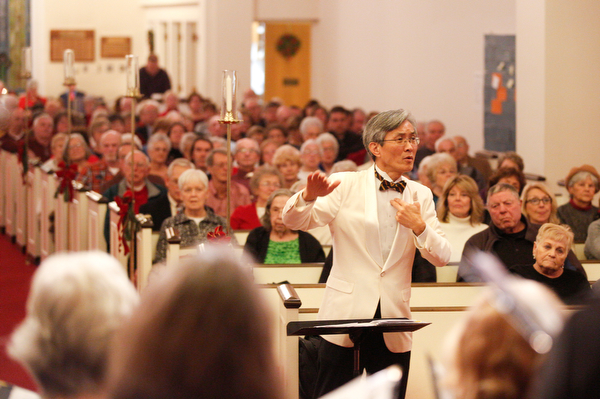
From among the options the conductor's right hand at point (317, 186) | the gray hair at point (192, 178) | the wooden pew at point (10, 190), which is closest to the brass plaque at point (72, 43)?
the wooden pew at point (10, 190)

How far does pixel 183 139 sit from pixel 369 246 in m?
5.81

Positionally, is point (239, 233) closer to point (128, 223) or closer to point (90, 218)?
point (128, 223)

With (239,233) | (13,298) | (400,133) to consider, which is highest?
(400,133)

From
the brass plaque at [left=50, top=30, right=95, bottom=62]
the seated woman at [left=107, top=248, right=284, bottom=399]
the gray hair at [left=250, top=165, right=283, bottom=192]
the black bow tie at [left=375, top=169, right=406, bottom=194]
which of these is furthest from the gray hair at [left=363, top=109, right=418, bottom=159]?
the brass plaque at [left=50, top=30, right=95, bottom=62]

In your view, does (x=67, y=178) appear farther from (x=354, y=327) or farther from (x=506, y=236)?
(x=354, y=327)

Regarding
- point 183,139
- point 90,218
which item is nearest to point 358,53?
point 183,139

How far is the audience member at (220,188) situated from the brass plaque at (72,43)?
442 inches

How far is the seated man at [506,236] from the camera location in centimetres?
488

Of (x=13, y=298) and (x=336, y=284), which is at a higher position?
(x=336, y=284)

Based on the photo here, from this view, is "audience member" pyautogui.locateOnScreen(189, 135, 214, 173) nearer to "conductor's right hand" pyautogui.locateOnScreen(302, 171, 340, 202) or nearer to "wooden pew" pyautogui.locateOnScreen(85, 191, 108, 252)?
"wooden pew" pyautogui.locateOnScreen(85, 191, 108, 252)

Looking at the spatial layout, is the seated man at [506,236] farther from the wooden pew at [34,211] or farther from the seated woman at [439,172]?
the wooden pew at [34,211]

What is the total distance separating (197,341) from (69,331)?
0.28 meters

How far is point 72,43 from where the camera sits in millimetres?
17188

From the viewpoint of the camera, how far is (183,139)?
8.80 m
